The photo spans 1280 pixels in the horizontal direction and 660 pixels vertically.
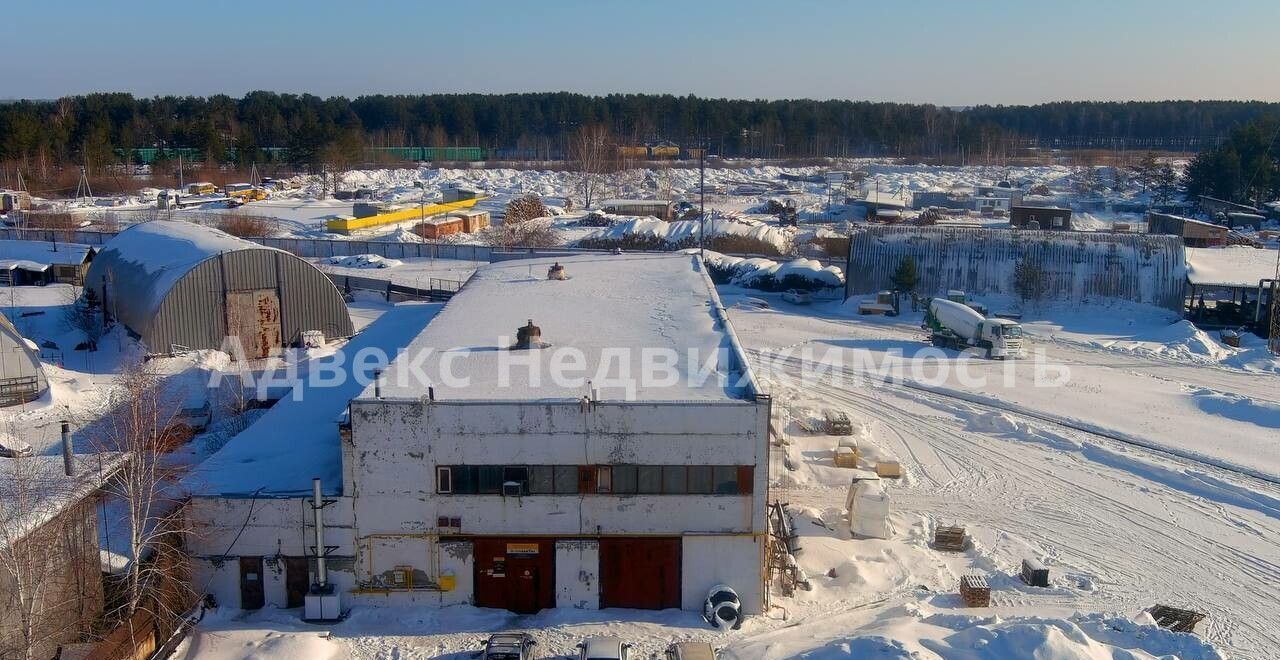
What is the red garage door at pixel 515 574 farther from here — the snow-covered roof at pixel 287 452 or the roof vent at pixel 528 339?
the roof vent at pixel 528 339

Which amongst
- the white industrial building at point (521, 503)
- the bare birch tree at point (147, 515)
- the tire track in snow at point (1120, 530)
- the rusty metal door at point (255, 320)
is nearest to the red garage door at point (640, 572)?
the white industrial building at point (521, 503)

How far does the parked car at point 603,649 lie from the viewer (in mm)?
10273

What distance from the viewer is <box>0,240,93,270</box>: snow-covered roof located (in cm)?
3200

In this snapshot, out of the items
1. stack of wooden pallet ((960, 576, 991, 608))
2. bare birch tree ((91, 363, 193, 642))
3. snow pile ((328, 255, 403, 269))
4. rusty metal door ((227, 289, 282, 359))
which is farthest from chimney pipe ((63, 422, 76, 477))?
snow pile ((328, 255, 403, 269))

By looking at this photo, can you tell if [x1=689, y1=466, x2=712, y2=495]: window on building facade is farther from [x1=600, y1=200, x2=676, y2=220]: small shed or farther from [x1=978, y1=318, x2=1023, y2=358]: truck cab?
[x1=600, y1=200, x2=676, y2=220]: small shed

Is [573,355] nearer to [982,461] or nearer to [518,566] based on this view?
[518,566]

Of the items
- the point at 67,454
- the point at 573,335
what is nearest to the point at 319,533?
the point at 67,454

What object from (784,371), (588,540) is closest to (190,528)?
(588,540)

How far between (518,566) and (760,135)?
108m

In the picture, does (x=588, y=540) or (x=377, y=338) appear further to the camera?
(x=377, y=338)

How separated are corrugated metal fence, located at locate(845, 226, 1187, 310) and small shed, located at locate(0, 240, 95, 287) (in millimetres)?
25410

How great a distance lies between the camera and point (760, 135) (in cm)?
11531

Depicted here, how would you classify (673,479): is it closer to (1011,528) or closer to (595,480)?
Result: (595,480)

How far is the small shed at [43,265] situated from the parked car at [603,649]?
28.1m
